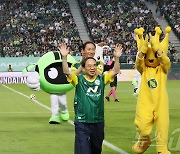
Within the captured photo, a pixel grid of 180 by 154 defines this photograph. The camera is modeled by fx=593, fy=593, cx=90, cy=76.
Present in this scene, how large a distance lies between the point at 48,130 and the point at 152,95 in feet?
15.7

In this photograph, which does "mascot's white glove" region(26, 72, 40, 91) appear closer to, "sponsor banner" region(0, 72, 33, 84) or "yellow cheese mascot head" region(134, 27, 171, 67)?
"yellow cheese mascot head" region(134, 27, 171, 67)

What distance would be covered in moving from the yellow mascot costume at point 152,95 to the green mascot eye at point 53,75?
4846 millimetres

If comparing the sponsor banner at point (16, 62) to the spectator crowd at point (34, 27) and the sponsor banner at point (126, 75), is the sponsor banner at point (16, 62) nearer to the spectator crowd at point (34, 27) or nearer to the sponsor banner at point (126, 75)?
the spectator crowd at point (34, 27)

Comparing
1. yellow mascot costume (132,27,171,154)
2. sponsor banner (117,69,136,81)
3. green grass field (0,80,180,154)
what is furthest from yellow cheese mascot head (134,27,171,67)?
sponsor banner (117,69,136,81)

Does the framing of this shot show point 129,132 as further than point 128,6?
No

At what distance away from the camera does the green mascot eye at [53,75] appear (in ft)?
48.7

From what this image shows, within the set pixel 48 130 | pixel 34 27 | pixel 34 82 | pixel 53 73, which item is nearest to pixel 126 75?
pixel 34 27

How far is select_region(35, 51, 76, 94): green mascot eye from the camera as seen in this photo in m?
14.8

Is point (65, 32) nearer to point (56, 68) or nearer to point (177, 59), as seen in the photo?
point (177, 59)

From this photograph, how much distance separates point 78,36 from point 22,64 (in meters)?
6.45

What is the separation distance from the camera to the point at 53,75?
1491cm

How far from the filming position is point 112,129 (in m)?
14.5

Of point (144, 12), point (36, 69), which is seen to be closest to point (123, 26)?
point (144, 12)

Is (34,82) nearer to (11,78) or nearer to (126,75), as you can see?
(11,78)
